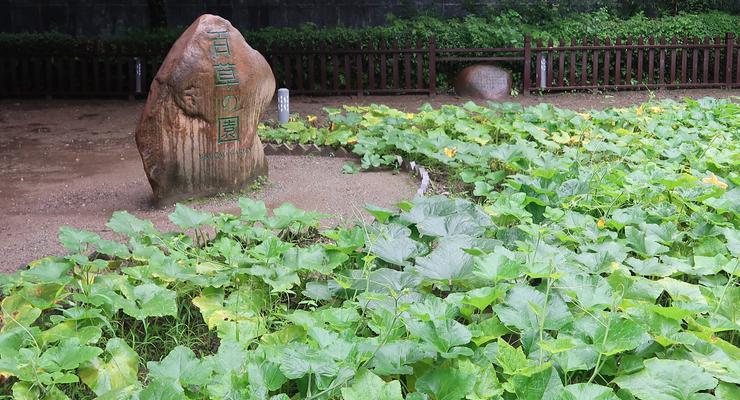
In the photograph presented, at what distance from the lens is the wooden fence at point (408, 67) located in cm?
1310

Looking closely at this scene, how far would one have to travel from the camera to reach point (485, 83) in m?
12.8

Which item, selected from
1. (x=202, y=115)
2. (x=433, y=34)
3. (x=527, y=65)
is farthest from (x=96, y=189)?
(x=433, y=34)

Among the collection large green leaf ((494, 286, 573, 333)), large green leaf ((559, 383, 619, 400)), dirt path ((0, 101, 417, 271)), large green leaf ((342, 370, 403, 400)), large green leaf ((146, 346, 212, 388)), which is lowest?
dirt path ((0, 101, 417, 271))

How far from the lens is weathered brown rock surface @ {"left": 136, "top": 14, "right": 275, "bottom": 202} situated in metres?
5.99

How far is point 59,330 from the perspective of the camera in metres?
3.30

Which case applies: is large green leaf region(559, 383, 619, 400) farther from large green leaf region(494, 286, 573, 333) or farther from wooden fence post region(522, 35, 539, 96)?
wooden fence post region(522, 35, 539, 96)

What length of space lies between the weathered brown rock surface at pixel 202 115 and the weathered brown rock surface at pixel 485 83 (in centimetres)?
675

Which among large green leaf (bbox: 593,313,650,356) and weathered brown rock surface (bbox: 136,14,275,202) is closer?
large green leaf (bbox: 593,313,650,356)

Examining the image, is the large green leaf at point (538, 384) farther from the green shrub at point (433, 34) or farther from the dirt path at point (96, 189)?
the green shrub at point (433, 34)

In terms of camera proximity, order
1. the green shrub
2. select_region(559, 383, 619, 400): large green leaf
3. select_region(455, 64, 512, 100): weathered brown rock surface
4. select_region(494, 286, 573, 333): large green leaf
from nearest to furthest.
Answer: select_region(559, 383, 619, 400): large green leaf, select_region(494, 286, 573, 333): large green leaf, select_region(455, 64, 512, 100): weathered brown rock surface, the green shrub

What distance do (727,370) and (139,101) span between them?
1132cm

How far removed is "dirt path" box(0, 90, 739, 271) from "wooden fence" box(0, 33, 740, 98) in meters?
2.54

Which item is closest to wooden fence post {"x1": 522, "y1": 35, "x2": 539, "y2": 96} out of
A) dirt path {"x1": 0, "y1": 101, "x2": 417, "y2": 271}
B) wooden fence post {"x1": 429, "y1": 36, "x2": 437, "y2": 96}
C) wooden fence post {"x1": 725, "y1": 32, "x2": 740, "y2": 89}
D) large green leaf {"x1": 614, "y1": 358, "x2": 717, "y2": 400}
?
wooden fence post {"x1": 429, "y1": 36, "x2": 437, "y2": 96}

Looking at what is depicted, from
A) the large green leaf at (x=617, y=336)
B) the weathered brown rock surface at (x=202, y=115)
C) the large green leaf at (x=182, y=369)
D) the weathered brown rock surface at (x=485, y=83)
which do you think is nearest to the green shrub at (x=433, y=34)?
the weathered brown rock surface at (x=485, y=83)
